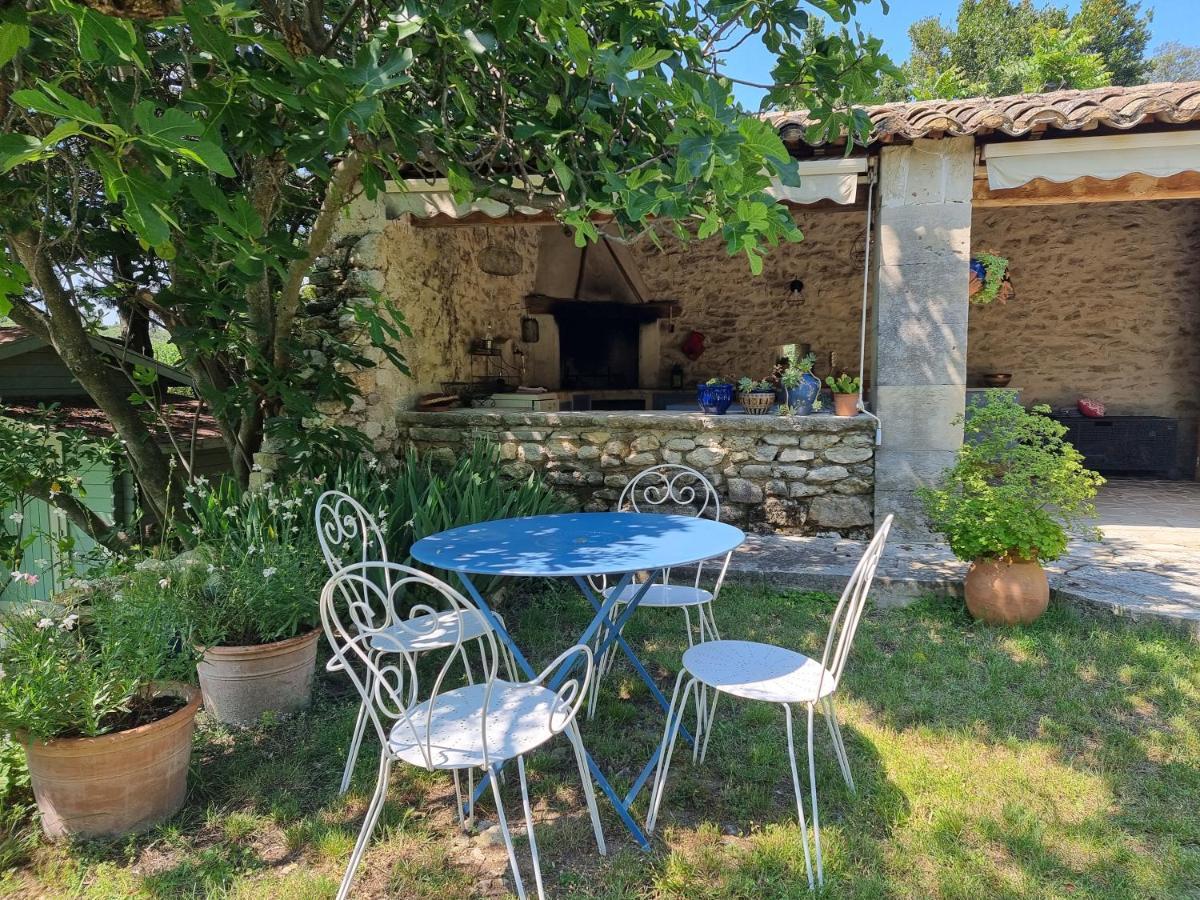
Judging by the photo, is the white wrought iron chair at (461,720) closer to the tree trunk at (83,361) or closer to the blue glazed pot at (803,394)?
the tree trunk at (83,361)

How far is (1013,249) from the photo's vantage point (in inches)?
314

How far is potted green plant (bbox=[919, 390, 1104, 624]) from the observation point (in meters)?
3.37

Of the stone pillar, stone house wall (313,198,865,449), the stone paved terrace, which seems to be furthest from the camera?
stone house wall (313,198,865,449)

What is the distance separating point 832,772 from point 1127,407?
24.2 ft

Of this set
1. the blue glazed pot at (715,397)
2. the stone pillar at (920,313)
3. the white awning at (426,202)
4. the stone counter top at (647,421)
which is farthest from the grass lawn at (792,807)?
the white awning at (426,202)

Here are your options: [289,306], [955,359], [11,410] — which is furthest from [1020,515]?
[11,410]

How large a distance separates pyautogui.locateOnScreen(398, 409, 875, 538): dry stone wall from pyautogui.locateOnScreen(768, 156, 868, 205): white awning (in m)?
1.43

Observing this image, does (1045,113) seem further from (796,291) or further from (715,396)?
(796,291)

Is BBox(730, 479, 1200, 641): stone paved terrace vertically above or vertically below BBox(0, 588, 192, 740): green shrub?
below

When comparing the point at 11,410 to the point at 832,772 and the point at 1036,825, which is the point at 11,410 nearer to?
the point at 832,772

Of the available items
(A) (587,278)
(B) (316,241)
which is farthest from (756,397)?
(A) (587,278)

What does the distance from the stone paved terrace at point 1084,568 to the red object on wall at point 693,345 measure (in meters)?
4.61

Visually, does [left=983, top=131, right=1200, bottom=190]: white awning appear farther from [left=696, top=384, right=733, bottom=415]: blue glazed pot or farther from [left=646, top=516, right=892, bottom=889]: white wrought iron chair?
[left=646, top=516, right=892, bottom=889]: white wrought iron chair

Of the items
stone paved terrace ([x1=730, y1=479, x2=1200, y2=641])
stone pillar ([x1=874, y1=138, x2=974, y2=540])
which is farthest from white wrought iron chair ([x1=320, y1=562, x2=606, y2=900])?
stone pillar ([x1=874, y1=138, x2=974, y2=540])
